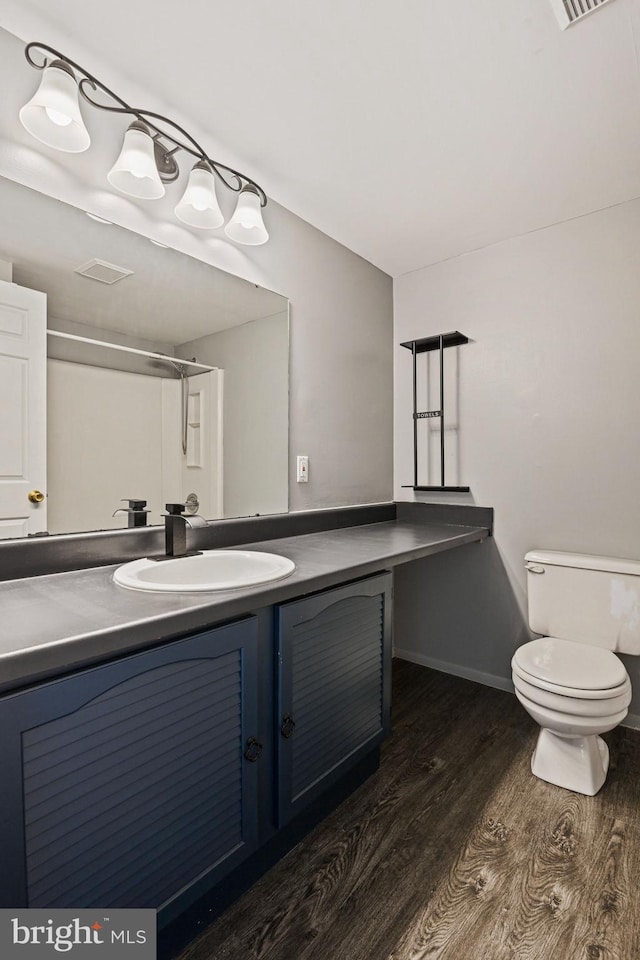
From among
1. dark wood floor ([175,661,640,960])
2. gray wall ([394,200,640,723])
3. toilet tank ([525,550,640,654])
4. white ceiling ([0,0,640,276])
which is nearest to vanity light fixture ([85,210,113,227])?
white ceiling ([0,0,640,276])

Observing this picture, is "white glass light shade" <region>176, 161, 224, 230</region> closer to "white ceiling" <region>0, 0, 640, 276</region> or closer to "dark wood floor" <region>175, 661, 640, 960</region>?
"white ceiling" <region>0, 0, 640, 276</region>

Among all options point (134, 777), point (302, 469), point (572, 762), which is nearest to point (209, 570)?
point (134, 777)

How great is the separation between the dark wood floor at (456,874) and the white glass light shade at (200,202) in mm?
2014

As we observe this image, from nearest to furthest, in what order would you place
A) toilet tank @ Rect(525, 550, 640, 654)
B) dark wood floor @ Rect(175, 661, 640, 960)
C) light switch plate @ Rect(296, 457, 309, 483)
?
1. dark wood floor @ Rect(175, 661, 640, 960)
2. toilet tank @ Rect(525, 550, 640, 654)
3. light switch plate @ Rect(296, 457, 309, 483)

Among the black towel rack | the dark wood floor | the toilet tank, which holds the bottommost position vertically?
the dark wood floor

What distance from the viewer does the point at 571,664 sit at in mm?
1696

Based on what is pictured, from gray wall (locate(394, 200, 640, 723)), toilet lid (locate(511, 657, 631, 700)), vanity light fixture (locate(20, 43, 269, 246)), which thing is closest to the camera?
vanity light fixture (locate(20, 43, 269, 246))

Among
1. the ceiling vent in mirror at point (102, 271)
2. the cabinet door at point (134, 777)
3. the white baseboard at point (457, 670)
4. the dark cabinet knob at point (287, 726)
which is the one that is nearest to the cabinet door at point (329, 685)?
the dark cabinet knob at point (287, 726)

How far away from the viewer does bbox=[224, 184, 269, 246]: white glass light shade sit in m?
1.71

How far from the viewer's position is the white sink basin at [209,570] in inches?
48.0

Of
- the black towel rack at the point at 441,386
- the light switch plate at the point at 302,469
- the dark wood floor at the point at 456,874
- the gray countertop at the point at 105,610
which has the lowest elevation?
the dark wood floor at the point at 456,874

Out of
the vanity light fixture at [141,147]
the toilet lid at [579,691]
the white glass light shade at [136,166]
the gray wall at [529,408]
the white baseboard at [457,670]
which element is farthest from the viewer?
the white baseboard at [457,670]

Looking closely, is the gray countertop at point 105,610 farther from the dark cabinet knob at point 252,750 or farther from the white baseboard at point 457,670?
the white baseboard at point 457,670

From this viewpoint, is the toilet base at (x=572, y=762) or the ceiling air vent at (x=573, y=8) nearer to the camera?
the ceiling air vent at (x=573, y=8)
